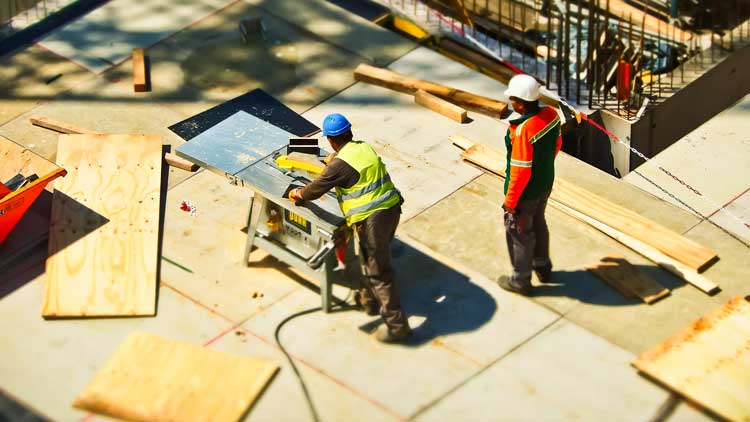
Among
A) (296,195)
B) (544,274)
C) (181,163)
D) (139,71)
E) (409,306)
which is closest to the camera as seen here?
(296,195)

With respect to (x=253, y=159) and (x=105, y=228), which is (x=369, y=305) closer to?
(x=253, y=159)

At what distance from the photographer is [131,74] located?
13.7 metres

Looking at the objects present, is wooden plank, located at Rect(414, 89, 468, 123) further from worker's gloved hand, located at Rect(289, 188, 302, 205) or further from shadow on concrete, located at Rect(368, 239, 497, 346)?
worker's gloved hand, located at Rect(289, 188, 302, 205)

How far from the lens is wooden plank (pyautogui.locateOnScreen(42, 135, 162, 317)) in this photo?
9938mm

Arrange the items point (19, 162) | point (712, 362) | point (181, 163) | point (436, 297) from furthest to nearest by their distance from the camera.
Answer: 1. point (181, 163)
2. point (19, 162)
3. point (436, 297)
4. point (712, 362)

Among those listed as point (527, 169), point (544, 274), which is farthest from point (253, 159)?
point (544, 274)

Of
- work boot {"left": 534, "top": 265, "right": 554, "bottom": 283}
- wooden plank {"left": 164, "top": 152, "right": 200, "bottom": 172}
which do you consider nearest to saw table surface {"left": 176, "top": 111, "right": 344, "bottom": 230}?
wooden plank {"left": 164, "top": 152, "right": 200, "bottom": 172}

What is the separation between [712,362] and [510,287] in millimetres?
1866

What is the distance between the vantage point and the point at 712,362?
9.02m

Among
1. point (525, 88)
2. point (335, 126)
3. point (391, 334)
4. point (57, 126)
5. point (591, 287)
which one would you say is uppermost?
point (525, 88)

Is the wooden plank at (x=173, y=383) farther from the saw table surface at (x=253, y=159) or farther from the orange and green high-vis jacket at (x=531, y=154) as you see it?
the orange and green high-vis jacket at (x=531, y=154)

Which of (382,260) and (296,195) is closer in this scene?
(382,260)

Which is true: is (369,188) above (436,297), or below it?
above

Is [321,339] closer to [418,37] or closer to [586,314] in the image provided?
[586,314]
